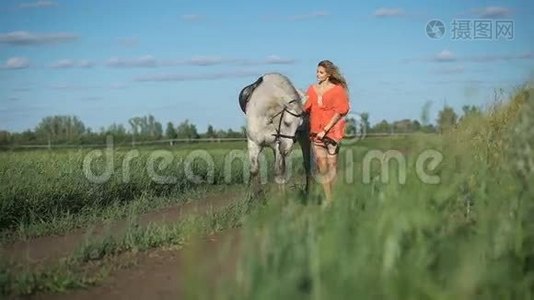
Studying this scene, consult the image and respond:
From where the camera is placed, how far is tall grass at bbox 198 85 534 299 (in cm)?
363

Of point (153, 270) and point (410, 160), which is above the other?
point (410, 160)

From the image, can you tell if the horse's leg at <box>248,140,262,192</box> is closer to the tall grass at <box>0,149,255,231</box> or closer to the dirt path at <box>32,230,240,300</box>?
the tall grass at <box>0,149,255,231</box>

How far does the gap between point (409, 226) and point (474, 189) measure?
177 cm

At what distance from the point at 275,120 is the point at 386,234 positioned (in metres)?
7.35

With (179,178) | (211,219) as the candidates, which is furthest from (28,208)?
(179,178)

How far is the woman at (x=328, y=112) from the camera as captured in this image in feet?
32.0

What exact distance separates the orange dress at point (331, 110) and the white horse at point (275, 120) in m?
1.37

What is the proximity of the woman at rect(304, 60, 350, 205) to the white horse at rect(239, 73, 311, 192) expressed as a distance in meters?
1.29

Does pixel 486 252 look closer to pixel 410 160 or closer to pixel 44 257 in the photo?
pixel 410 160

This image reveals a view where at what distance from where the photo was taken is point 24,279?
18.1ft

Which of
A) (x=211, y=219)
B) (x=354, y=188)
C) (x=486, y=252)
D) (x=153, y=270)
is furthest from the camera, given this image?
(x=211, y=219)

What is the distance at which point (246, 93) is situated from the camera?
11.8 m

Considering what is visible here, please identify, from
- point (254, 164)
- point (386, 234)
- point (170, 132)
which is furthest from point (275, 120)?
point (170, 132)

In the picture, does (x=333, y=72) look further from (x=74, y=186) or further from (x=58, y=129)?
(x=58, y=129)
